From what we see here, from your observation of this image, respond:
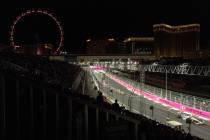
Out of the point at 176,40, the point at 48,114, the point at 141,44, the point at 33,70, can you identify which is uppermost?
the point at 176,40

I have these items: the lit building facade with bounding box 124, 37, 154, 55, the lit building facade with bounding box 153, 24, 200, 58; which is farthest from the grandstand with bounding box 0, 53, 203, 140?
the lit building facade with bounding box 124, 37, 154, 55

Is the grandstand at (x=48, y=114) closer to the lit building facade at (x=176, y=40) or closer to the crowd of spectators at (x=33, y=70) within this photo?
the crowd of spectators at (x=33, y=70)

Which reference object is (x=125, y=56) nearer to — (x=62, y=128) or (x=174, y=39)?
(x=174, y=39)

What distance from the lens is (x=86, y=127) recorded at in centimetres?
1888

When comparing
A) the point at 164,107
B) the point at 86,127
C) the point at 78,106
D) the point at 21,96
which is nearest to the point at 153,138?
the point at 86,127

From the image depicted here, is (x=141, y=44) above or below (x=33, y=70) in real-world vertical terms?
above

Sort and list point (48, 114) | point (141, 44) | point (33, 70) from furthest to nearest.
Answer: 1. point (141, 44)
2. point (33, 70)
3. point (48, 114)

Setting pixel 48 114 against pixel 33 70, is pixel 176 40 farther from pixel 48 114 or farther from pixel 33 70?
pixel 48 114

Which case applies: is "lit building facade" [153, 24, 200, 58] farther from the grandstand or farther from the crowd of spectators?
the grandstand

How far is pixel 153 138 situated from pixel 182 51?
14310 centimetres

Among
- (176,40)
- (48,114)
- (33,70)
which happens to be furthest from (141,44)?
(48,114)

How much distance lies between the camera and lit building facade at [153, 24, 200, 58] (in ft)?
517

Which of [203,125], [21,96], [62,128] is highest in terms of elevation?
[21,96]

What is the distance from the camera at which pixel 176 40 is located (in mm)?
164000
